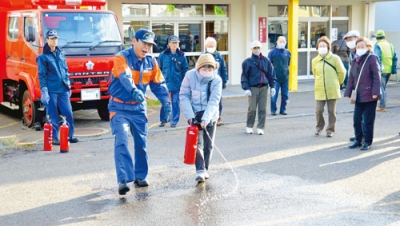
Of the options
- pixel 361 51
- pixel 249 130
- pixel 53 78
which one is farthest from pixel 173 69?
pixel 361 51

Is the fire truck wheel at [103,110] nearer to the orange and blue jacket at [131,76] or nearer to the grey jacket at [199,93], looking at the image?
the grey jacket at [199,93]

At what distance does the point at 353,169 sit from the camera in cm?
798

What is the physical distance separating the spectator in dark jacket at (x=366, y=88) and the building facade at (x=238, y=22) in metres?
8.97

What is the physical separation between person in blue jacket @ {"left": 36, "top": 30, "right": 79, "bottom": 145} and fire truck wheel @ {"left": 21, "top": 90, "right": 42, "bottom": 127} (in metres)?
1.70

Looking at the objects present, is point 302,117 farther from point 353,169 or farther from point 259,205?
point 259,205

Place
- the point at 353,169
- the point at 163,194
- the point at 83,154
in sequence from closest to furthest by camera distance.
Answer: the point at 163,194
the point at 353,169
the point at 83,154

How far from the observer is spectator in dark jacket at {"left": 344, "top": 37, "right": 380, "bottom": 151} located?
30.1 feet

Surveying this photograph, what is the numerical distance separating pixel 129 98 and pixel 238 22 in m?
13.2

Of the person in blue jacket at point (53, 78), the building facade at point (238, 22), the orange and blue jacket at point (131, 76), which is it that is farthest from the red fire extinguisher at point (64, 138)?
the building facade at point (238, 22)

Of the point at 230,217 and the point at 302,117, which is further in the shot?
the point at 302,117

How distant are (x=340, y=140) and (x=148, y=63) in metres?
4.59

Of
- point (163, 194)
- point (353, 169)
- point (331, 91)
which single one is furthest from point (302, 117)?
point (163, 194)

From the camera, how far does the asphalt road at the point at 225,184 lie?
239 inches

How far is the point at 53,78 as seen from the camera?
9875mm
